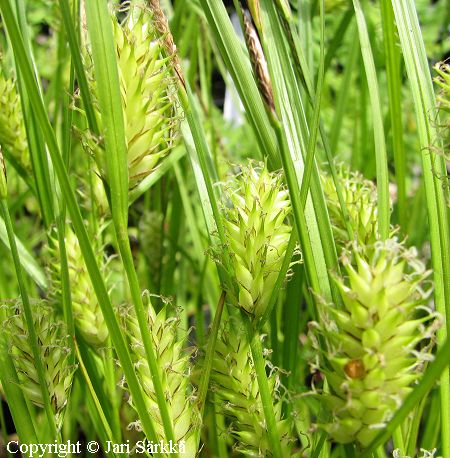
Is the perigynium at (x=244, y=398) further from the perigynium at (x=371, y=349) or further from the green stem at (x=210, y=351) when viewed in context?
the perigynium at (x=371, y=349)

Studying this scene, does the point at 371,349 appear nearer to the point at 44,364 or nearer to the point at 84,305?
the point at 44,364

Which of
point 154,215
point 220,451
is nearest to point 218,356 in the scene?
point 220,451

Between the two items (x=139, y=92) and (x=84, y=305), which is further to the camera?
(x=84, y=305)

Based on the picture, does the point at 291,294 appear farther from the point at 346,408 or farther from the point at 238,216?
the point at 346,408

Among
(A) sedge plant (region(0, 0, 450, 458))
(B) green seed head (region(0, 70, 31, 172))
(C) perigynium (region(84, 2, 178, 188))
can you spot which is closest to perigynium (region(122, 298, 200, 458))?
(A) sedge plant (region(0, 0, 450, 458))

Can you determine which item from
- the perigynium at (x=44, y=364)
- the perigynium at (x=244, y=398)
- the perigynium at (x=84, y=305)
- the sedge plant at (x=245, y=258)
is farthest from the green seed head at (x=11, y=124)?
the perigynium at (x=244, y=398)

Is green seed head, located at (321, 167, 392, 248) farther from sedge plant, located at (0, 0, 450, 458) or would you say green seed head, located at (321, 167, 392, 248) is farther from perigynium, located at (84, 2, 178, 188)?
perigynium, located at (84, 2, 178, 188)

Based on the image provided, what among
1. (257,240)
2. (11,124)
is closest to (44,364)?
(257,240)
